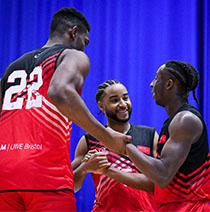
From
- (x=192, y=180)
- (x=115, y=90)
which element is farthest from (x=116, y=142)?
(x=115, y=90)

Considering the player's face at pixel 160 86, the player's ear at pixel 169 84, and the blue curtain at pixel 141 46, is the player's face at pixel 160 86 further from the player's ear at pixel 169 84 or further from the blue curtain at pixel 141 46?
the blue curtain at pixel 141 46

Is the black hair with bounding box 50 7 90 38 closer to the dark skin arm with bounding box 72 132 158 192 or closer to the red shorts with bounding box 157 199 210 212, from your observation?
the dark skin arm with bounding box 72 132 158 192

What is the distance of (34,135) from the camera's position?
1.88 metres

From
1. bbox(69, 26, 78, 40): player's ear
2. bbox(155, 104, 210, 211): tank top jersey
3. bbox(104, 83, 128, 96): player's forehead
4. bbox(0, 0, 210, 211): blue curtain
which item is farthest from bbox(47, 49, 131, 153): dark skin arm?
bbox(0, 0, 210, 211): blue curtain

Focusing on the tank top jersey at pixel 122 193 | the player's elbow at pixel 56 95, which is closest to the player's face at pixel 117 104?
the tank top jersey at pixel 122 193

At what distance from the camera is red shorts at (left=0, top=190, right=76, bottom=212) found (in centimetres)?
179

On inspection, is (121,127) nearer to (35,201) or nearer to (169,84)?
(169,84)

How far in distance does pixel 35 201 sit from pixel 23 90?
58cm

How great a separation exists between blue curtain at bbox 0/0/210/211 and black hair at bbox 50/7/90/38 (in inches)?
89.2

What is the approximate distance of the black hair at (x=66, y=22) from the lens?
228 cm

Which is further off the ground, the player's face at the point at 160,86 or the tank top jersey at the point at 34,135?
the player's face at the point at 160,86

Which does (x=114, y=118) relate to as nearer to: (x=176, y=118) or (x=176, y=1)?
(x=176, y=118)

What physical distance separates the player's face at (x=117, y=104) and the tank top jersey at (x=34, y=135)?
54.3 inches

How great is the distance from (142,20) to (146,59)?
1.64 ft
